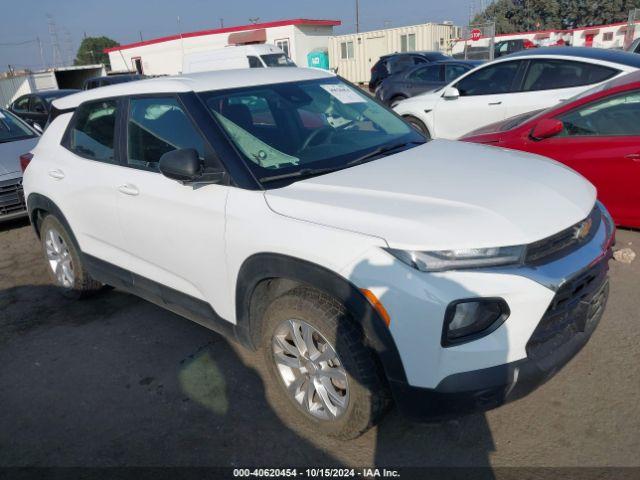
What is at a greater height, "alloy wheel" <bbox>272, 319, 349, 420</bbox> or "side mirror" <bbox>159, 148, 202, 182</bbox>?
"side mirror" <bbox>159, 148, 202, 182</bbox>

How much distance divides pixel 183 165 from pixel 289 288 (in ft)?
2.75

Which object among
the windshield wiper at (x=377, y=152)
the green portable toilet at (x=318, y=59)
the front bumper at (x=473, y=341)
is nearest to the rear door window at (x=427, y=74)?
the windshield wiper at (x=377, y=152)

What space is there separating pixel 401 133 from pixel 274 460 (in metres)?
2.19

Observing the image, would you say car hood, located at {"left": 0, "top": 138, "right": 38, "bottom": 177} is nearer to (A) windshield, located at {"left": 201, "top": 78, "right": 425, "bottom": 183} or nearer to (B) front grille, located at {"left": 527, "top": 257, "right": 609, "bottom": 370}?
(A) windshield, located at {"left": 201, "top": 78, "right": 425, "bottom": 183}

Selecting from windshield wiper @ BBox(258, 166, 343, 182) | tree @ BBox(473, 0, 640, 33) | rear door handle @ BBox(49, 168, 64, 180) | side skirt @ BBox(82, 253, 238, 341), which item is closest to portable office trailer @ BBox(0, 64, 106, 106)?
rear door handle @ BBox(49, 168, 64, 180)

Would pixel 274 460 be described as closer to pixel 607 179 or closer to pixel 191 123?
pixel 191 123

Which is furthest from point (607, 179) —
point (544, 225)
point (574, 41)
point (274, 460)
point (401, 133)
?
point (574, 41)

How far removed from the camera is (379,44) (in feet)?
92.6

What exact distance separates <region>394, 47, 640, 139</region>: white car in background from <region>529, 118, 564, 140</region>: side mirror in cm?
220

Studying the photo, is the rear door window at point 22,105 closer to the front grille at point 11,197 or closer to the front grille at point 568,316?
the front grille at point 11,197

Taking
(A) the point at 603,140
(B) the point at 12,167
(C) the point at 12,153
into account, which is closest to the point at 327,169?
(A) the point at 603,140

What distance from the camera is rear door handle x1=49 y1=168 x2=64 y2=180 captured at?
407cm

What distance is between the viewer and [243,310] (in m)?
2.87

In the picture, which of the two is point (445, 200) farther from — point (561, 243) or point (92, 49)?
point (92, 49)
